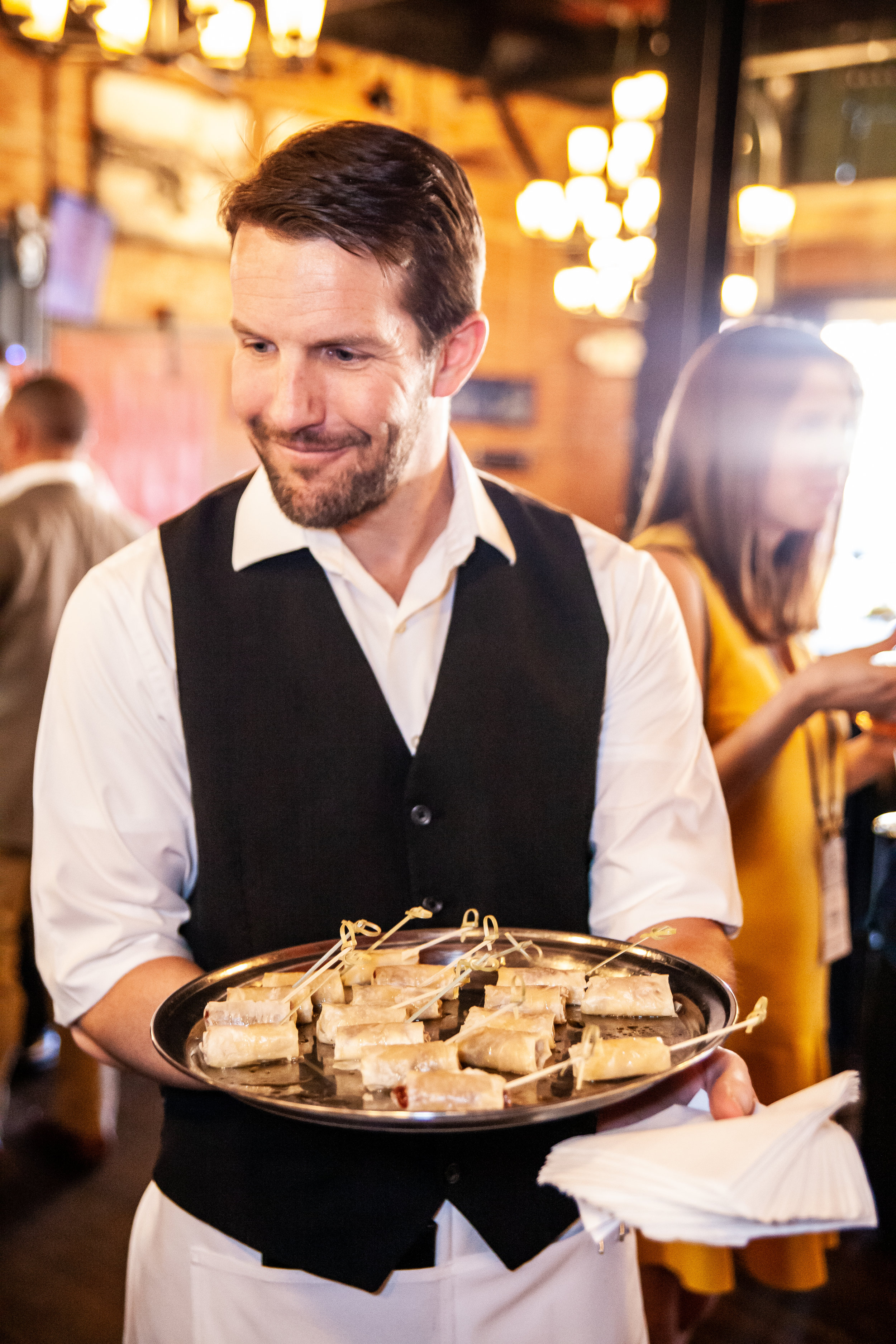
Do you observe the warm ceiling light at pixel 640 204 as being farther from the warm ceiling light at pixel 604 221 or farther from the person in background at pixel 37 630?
the person in background at pixel 37 630

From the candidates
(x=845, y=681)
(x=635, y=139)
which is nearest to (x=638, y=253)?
(x=635, y=139)

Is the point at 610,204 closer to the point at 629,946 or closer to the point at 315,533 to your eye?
the point at 315,533

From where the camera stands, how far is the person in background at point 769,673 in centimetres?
199

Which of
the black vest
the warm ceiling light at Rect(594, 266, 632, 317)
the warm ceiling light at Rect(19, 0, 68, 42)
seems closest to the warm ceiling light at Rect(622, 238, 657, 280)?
the warm ceiling light at Rect(594, 266, 632, 317)

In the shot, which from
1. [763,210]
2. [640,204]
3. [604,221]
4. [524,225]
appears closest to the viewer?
[763,210]

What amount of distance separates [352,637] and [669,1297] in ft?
4.69

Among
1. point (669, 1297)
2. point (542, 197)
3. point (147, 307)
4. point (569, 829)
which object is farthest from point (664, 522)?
point (542, 197)

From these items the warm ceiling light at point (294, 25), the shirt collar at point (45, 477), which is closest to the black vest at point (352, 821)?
the shirt collar at point (45, 477)

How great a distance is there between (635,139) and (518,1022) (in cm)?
543

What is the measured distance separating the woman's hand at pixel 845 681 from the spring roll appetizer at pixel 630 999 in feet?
3.13

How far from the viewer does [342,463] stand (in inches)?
49.9

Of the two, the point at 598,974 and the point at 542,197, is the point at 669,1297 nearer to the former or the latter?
the point at 598,974

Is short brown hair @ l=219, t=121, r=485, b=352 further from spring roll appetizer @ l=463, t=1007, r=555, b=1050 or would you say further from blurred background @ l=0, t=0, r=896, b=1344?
spring roll appetizer @ l=463, t=1007, r=555, b=1050

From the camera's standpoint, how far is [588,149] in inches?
242
